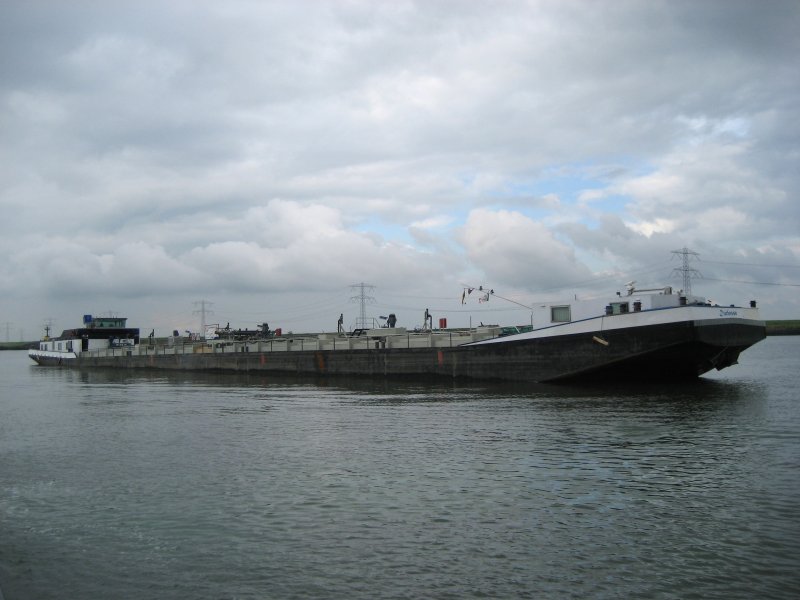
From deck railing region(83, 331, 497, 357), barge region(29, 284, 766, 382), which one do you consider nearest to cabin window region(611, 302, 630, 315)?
barge region(29, 284, 766, 382)

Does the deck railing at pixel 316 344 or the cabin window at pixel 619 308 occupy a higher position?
the cabin window at pixel 619 308

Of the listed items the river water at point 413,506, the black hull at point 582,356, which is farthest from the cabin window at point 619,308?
the river water at point 413,506

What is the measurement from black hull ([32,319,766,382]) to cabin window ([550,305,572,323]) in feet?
4.16

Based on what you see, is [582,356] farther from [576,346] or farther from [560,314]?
[560,314]

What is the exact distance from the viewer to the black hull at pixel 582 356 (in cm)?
3073

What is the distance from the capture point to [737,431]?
64.5 feet

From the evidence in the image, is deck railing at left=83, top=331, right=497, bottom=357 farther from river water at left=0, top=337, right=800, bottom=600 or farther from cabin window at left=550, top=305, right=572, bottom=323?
river water at left=0, top=337, right=800, bottom=600

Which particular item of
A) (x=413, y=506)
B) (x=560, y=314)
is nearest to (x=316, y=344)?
(x=560, y=314)

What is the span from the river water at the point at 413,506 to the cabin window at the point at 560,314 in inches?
419

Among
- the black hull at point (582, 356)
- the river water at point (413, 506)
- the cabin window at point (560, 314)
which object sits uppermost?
the cabin window at point (560, 314)

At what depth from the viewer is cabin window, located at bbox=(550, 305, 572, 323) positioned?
35412 millimetres

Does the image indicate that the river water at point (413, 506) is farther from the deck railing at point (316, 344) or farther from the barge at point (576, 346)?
the deck railing at point (316, 344)

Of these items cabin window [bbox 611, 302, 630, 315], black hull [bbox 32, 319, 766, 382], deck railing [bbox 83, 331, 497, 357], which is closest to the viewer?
black hull [bbox 32, 319, 766, 382]

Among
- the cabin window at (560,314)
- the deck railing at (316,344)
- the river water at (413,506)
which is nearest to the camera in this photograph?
the river water at (413,506)
